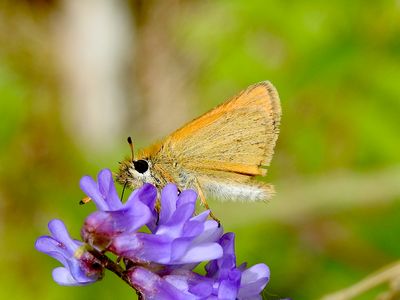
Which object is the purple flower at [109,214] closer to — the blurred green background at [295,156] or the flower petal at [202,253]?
the flower petal at [202,253]

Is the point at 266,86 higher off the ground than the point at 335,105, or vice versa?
the point at 335,105

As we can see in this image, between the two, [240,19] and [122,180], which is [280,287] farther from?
[122,180]

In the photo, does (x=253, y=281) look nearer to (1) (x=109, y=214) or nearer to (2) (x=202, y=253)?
(2) (x=202, y=253)

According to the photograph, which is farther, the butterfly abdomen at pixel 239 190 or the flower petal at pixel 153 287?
the butterfly abdomen at pixel 239 190

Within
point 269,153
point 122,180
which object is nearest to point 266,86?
point 269,153

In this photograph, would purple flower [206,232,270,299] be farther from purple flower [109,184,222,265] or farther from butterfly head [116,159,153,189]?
butterfly head [116,159,153,189]

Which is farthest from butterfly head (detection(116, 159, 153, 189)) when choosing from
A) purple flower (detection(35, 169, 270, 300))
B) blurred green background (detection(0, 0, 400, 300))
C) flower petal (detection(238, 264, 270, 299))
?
blurred green background (detection(0, 0, 400, 300))

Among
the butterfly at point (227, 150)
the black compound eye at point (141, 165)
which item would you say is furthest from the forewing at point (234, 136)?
the black compound eye at point (141, 165)
